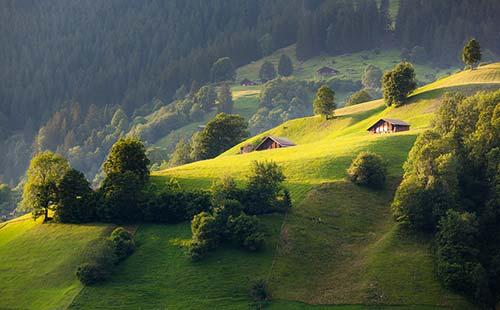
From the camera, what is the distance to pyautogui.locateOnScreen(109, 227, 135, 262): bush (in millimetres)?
93250

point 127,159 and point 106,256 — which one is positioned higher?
point 127,159

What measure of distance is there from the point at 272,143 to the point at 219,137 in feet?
78.9

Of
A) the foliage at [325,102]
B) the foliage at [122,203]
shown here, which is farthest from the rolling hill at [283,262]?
the foliage at [325,102]

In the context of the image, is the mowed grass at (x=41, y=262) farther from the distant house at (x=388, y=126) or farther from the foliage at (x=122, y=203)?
the distant house at (x=388, y=126)

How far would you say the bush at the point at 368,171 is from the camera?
10512 centimetres

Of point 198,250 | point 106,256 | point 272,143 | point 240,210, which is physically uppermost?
point 240,210

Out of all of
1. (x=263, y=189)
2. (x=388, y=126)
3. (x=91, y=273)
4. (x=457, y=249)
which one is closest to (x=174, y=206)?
(x=263, y=189)

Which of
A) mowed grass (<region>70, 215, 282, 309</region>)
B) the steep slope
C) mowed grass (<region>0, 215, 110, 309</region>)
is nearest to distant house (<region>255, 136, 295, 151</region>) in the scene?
the steep slope

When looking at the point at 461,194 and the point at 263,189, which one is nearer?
the point at 461,194

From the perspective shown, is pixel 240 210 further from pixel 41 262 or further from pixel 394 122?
pixel 394 122

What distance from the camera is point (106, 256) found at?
90.1m

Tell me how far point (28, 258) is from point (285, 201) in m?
36.7

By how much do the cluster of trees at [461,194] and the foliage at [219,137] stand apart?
214 feet

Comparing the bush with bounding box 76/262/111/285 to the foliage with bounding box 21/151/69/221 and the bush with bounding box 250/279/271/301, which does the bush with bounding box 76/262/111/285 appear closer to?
the bush with bounding box 250/279/271/301
